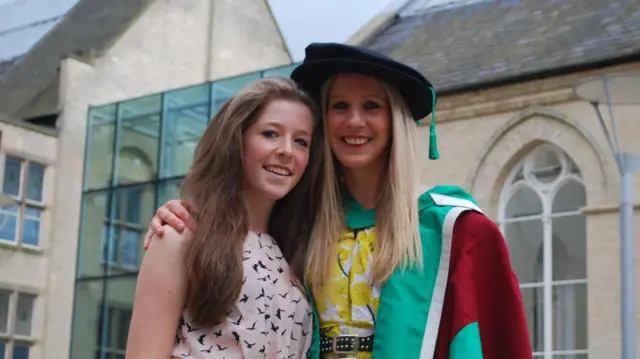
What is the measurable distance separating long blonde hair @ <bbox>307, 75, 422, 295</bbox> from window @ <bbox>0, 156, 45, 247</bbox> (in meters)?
16.8

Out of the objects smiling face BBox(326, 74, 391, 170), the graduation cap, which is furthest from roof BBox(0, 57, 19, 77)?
smiling face BBox(326, 74, 391, 170)

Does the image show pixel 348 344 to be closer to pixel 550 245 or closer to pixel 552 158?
pixel 550 245

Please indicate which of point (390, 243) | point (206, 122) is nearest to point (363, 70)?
point (390, 243)

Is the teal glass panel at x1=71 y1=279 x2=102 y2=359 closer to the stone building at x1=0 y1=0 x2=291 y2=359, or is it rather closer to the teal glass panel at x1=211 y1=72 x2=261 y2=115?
the stone building at x1=0 y1=0 x2=291 y2=359

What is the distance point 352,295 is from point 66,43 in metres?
21.1

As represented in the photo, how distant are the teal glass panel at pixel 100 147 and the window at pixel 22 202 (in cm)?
84

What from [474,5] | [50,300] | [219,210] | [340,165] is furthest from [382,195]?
[50,300]

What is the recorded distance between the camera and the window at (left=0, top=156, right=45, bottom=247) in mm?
19547

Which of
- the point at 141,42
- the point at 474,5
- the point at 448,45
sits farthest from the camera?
the point at 141,42

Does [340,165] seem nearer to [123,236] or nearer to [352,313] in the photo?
[352,313]

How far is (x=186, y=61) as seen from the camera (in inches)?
890

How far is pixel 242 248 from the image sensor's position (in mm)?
3201

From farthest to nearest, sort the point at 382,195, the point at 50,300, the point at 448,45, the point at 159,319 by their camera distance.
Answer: the point at 50,300, the point at 448,45, the point at 382,195, the point at 159,319

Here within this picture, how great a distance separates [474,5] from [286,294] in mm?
15999
